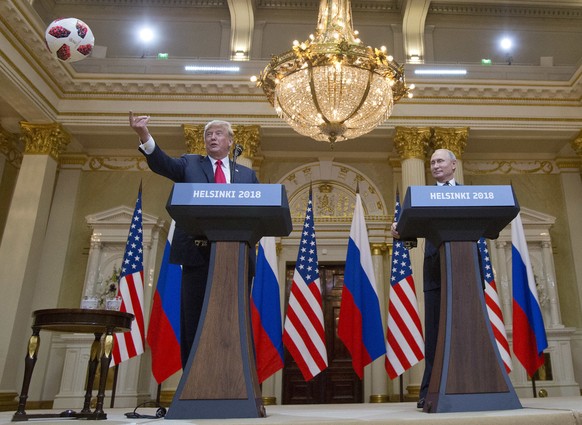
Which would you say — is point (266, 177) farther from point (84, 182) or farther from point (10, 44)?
point (10, 44)

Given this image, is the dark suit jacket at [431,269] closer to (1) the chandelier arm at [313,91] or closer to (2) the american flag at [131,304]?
(1) the chandelier arm at [313,91]

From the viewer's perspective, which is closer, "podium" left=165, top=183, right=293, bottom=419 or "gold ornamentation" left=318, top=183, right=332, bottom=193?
"podium" left=165, top=183, right=293, bottom=419

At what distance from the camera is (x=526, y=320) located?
6.04 meters

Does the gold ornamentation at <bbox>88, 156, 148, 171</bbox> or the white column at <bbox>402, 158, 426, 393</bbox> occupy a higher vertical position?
the gold ornamentation at <bbox>88, 156, 148, 171</bbox>

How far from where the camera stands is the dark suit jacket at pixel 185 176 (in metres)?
2.44

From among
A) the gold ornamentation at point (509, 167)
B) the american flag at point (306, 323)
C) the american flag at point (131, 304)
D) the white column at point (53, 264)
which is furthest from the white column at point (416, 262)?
the white column at point (53, 264)

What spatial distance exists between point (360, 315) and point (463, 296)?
13.2 feet

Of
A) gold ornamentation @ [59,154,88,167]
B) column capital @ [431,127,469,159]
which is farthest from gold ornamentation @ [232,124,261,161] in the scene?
gold ornamentation @ [59,154,88,167]

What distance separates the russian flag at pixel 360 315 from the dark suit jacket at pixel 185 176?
12.5 ft

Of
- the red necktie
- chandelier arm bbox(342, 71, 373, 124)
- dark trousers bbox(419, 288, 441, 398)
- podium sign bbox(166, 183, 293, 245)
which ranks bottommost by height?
dark trousers bbox(419, 288, 441, 398)

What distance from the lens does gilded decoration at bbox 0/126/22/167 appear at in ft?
29.9

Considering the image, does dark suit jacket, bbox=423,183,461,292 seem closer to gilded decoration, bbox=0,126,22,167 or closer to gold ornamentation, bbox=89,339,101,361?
gold ornamentation, bbox=89,339,101,361

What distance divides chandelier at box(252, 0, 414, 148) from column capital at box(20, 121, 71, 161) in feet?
15.4

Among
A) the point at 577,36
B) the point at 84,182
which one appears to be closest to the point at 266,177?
the point at 84,182
